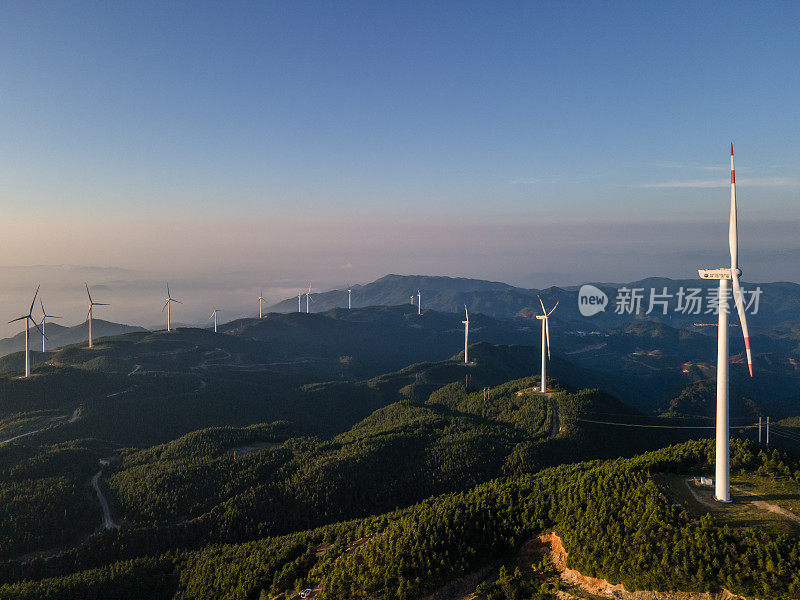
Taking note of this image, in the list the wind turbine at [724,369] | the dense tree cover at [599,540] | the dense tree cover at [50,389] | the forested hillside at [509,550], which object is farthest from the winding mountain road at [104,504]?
the wind turbine at [724,369]

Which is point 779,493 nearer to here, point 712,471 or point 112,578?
point 712,471

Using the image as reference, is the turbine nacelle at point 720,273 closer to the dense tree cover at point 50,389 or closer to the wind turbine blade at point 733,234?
the wind turbine blade at point 733,234

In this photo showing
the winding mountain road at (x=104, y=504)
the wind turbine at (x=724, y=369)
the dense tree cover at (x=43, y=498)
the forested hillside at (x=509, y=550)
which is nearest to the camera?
the forested hillside at (x=509, y=550)

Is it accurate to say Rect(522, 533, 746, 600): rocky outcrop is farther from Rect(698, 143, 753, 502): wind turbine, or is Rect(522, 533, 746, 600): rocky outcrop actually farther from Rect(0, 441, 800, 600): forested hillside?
Rect(698, 143, 753, 502): wind turbine

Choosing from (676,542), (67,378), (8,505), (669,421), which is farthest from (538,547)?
(67,378)

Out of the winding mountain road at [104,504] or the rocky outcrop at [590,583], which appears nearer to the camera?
the rocky outcrop at [590,583]

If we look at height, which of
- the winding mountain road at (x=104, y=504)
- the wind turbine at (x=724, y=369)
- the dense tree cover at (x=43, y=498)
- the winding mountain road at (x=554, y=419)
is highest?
the wind turbine at (x=724, y=369)

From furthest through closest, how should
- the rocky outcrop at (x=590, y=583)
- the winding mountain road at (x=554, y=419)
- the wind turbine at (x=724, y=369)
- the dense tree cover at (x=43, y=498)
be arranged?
the winding mountain road at (x=554, y=419), the dense tree cover at (x=43, y=498), the wind turbine at (x=724, y=369), the rocky outcrop at (x=590, y=583)

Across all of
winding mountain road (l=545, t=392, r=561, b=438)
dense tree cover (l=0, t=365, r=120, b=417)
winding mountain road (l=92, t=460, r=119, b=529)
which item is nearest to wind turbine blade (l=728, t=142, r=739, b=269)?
winding mountain road (l=545, t=392, r=561, b=438)

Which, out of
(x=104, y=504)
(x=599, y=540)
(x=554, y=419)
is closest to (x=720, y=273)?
(x=599, y=540)
